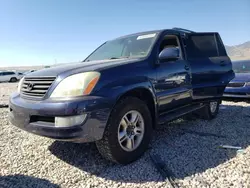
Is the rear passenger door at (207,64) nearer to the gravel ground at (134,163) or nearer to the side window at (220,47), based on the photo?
the side window at (220,47)

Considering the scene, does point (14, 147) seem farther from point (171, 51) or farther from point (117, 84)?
point (171, 51)

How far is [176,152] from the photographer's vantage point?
321cm

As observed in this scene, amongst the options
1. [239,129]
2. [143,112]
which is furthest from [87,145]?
[239,129]

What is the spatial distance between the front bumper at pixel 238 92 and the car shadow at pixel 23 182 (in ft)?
21.3

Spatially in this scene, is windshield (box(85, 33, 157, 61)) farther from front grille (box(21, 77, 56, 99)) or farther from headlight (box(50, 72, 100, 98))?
front grille (box(21, 77, 56, 99))

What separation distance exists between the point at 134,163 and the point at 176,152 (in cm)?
71

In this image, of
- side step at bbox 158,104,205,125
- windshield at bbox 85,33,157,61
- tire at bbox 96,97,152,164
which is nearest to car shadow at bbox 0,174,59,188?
tire at bbox 96,97,152,164

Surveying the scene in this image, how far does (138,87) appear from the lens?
291cm

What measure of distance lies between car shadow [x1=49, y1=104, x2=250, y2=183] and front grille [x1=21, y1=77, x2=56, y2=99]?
98 centimetres

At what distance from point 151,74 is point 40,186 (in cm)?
198

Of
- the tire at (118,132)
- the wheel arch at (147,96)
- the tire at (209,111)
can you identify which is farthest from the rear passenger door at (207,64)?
the tire at (118,132)

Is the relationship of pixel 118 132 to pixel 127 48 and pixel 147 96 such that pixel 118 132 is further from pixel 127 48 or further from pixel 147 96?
pixel 127 48

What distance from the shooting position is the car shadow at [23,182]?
2.41 metres

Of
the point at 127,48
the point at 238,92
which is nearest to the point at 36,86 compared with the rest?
the point at 127,48
